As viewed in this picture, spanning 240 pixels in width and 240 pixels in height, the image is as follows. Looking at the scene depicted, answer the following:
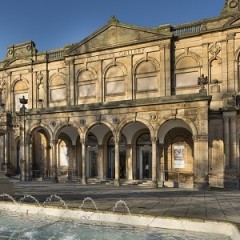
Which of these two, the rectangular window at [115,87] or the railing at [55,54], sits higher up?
the railing at [55,54]

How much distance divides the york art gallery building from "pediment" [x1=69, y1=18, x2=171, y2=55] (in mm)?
88

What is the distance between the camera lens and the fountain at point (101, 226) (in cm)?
885

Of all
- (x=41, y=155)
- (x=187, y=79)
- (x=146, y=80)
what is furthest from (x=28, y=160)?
(x=187, y=79)

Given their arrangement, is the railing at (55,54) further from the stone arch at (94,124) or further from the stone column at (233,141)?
the stone column at (233,141)

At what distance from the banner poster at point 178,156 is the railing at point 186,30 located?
949 centimetres

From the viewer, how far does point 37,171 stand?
30.9 metres

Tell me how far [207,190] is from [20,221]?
12.4 metres

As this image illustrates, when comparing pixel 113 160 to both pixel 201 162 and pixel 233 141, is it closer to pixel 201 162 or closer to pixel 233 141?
pixel 201 162

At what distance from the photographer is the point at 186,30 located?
25984 mm

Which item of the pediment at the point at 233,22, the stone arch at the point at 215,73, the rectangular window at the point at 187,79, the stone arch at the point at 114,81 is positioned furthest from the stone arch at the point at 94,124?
the pediment at the point at 233,22

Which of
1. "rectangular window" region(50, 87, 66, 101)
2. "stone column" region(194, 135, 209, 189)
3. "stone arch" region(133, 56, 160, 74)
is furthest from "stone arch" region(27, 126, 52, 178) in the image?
"stone column" region(194, 135, 209, 189)

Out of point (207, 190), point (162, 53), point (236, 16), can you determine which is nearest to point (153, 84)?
point (162, 53)

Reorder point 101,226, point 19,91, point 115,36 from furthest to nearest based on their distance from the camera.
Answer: point 19,91 → point 115,36 → point 101,226

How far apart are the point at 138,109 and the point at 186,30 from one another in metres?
8.94
